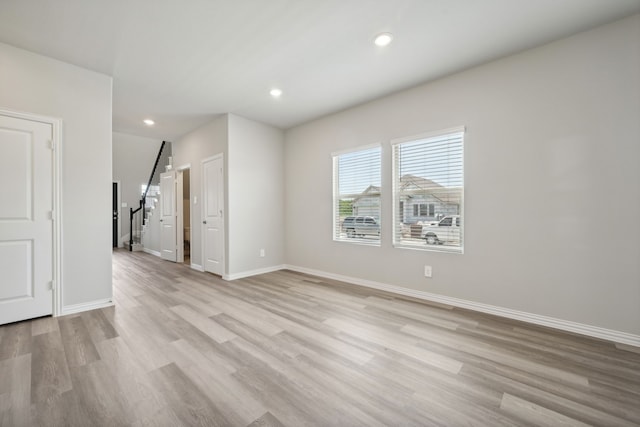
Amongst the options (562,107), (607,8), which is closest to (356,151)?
(562,107)

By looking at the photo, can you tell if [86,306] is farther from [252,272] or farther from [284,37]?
[284,37]

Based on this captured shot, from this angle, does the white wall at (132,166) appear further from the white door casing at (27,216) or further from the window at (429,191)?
the window at (429,191)

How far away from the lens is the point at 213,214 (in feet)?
16.2

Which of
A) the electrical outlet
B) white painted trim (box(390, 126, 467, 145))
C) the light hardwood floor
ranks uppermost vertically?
white painted trim (box(390, 126, 467, 145))

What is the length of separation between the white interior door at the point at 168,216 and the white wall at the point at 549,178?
510cm

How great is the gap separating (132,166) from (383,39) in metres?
9.24

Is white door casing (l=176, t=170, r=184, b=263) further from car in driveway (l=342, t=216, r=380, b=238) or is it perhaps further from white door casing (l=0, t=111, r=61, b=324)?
car in driveway (l=342, t=216, r=380, b=238)

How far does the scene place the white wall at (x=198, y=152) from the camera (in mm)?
4762

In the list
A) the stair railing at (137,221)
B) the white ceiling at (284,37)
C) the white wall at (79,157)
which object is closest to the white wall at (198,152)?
the white ceiling at (284,37)

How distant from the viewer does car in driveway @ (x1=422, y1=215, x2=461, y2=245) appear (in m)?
3.25

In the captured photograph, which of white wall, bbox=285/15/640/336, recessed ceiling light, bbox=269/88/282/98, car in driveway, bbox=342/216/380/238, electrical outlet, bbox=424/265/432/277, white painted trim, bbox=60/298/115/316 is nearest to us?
white wall, bbox=285/15/640/336

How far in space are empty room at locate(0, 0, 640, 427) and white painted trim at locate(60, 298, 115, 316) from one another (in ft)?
0.05

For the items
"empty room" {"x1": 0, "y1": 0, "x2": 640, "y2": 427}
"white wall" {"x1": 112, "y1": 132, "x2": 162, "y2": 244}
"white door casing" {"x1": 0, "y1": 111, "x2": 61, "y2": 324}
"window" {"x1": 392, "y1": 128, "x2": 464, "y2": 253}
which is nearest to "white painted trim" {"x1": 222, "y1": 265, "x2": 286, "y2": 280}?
"empty room" {"x1": 0, "y1": 0, "x2": 640, "y2": 427}

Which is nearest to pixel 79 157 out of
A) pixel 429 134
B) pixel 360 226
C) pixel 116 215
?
pixel 360 226
